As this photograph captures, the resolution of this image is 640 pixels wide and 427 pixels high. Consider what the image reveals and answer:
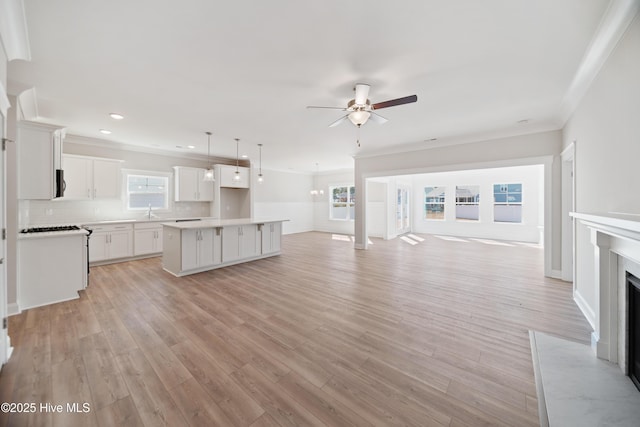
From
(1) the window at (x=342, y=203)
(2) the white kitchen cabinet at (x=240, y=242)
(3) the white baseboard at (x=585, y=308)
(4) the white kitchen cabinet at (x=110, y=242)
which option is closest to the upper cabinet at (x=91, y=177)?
(4) the white kitchen cabinet at (x=110, y=242)

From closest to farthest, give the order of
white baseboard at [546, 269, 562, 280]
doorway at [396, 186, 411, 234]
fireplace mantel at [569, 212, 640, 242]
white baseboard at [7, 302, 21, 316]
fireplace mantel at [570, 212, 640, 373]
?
fireplace mantel at [569, 212, 640, 242] → fireplace mantel at [570, 212, 640, 373] → white baseboard at [7, 302, 21, 316] → white baseboard at [546, 269, 562, 280] → doorway at [396, 186, 411, 234]

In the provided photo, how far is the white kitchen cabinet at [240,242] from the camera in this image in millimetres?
5145

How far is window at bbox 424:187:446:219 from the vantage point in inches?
385

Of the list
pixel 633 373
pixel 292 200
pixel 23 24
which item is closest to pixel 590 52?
pixel 633 373

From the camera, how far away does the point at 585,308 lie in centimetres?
291

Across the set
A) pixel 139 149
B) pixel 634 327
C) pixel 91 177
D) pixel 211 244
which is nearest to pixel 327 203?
pixel 211 244

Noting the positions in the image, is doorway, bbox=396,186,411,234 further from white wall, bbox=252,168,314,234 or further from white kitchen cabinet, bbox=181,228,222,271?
white kitchen cabinet, bbox=181,228,222,271

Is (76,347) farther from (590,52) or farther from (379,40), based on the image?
(590,52)

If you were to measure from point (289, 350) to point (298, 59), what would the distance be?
2760mm

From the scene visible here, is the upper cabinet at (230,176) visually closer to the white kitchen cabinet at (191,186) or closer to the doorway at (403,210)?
the white kitchen cabinet at (191,186)

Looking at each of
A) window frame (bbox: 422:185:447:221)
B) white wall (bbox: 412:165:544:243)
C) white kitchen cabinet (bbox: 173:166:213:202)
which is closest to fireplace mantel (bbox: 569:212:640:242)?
white wall (bbox: 412:165:544:243)

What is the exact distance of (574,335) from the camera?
8.09 ft

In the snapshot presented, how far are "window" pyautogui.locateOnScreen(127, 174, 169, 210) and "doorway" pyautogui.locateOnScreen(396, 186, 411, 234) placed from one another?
755 cm

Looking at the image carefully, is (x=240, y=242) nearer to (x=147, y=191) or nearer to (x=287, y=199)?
(x=147, y=191)
